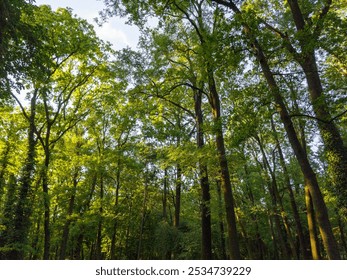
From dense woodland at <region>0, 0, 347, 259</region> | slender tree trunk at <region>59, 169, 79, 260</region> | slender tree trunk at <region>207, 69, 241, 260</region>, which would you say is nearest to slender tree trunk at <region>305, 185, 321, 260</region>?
dense woodland at <region>0, 0, 347, 259</region>

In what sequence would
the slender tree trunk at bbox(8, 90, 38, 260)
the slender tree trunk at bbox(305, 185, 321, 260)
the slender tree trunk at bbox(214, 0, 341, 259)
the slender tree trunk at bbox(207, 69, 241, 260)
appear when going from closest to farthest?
the slender tree trunk at bbox(214, 0, 341, 259) → the slender tree trunk at bbox(207, 69, 241, 260) → the slender tree trunk at bbox(305, 185, 321, 260) → the slender tree trunk at bbox(8, 90, 38, 260)

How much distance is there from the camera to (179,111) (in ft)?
65.9

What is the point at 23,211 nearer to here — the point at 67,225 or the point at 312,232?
the point at 67,225

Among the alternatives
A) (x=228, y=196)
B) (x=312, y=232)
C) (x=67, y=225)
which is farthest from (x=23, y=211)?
(x=312, y=232)

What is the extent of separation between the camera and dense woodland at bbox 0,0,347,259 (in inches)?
324

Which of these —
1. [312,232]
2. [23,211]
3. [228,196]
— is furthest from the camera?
[23,211]

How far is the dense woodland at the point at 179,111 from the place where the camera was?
822cm

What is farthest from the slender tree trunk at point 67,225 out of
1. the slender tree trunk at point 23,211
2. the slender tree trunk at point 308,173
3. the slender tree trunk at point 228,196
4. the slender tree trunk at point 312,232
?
the slender tree trunk at point 308,173

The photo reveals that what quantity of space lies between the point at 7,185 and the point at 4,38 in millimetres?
9274

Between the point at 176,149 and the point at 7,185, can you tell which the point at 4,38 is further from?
the point at 7,185

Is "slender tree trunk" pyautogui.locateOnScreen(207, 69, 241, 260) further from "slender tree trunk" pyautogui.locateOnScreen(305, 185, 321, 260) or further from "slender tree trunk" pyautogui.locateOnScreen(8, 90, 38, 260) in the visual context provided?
"slender tree trunk" pyautogui.locateOnScreen(8, 90, 38, 260)

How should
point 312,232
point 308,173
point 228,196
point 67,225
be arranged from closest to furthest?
point 308,173 → point 228,196 → point 312,232 → point 67,225

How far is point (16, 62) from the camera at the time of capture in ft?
31.6
